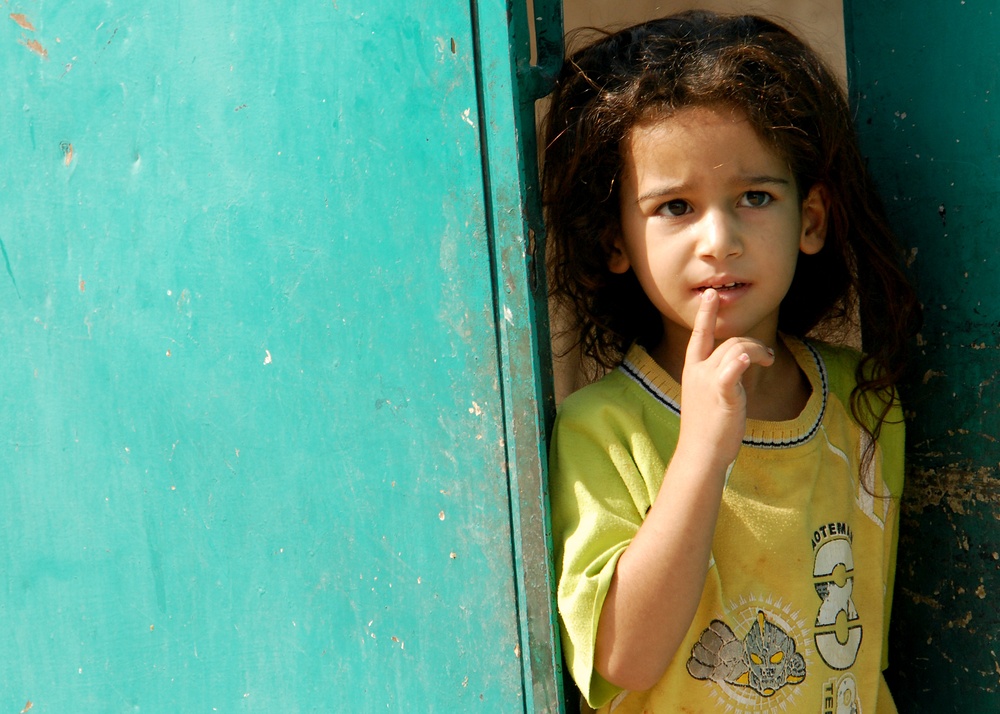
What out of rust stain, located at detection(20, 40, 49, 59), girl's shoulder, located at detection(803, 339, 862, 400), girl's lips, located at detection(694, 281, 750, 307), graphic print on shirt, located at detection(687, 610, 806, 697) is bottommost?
graphic print on shirt, located at detection(687, 610, 806, 697)

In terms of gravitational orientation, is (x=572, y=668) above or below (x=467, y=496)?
below

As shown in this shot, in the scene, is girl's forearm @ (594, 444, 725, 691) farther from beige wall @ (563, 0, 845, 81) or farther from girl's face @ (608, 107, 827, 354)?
beige wall @ (563, 0, 845, 81)

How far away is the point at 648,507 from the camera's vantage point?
123 centimetres

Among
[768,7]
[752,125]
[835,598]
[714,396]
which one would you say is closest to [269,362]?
[714,396]

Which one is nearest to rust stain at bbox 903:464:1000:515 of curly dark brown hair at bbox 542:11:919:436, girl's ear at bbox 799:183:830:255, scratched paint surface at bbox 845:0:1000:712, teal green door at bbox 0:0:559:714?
scratched paint surface at bbox 845:0:1000:712

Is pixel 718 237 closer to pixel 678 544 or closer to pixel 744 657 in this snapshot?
pixel 678 544

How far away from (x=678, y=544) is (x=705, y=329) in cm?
25

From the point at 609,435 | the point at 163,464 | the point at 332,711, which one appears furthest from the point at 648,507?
the point at 163,464

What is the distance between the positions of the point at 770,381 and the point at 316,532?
2.06 ft

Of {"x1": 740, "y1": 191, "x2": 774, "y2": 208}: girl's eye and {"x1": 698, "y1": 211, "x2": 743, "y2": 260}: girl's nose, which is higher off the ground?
{"x1": 740, "y1": 191, "x2": 774, "y2": 208}: girl's eye

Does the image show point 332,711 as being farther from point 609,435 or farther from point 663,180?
point 663,180

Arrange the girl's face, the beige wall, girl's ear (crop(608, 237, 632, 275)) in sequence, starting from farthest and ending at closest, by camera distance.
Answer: the beige wall
girl's ear (crop(608, 237, 632, 275))
the girl's face

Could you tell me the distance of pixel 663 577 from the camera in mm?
1123

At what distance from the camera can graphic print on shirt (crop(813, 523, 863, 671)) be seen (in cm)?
128
